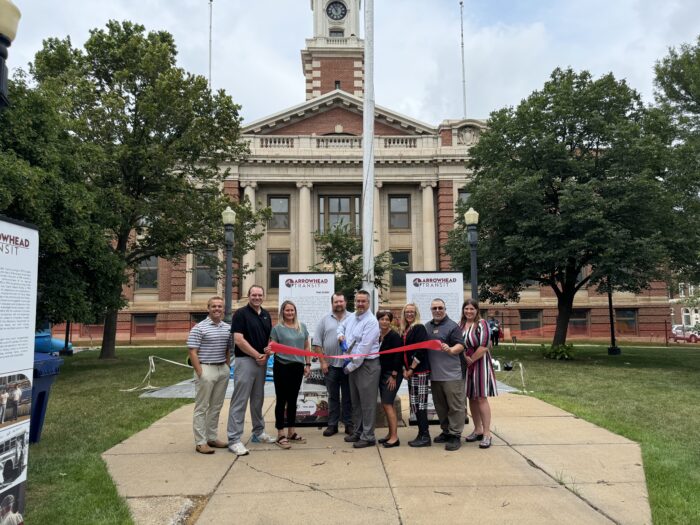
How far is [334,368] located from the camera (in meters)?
7.38

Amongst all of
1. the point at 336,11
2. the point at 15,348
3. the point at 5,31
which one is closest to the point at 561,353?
the point at 15,348

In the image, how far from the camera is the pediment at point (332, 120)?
121 ft

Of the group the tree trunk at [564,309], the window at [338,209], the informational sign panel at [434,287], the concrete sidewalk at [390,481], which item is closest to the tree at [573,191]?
the tree trunk at [564,309]

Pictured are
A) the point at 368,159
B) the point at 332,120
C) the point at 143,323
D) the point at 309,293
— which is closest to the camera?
the point at 368,159

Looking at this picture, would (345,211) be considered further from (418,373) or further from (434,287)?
(418,373)

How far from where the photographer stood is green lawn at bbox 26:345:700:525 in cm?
466

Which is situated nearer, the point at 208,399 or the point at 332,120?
the point at 208,399

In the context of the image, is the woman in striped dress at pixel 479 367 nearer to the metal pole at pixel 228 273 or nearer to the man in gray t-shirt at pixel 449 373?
the man in gray t-shirt at pixel 449 373

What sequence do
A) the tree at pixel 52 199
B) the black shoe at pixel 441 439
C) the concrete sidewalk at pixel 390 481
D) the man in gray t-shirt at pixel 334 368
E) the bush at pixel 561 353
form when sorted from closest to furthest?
the concrete sidewalk at pixel 390 481 < the black shoe at pixel 441 439 < the man in gray t-shirt at pixel 334 368 < the tree at pixel 52 199 < the bush at pixel 561 353

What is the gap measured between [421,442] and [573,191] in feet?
50.0

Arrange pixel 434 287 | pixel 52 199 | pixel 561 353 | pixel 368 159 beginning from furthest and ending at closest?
pixel 561 353
pixel 52 199
pixel 434 287
pixel 368 159

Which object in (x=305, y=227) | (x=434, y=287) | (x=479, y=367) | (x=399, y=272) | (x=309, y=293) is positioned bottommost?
(x=479, y=367)

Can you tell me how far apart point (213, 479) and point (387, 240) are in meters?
31.4

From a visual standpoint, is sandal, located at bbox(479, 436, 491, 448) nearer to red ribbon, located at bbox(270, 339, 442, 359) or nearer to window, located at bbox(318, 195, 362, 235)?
red ribbon, located at bbox(270, 339, 442, 359)
